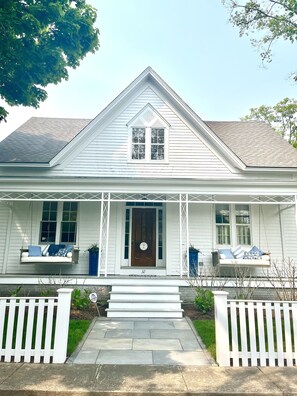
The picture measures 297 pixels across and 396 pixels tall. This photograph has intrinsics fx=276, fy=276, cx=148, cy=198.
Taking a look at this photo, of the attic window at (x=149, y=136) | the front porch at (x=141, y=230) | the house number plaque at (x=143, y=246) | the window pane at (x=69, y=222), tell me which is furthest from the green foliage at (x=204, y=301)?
the attic window at (x=149, y=136)

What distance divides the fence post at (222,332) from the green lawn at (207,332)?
0.41 m

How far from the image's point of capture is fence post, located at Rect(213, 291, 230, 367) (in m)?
4.20

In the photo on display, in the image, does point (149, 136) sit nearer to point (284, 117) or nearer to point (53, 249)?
point (53, 249)

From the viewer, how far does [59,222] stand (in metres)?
10.4

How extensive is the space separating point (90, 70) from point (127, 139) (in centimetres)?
350

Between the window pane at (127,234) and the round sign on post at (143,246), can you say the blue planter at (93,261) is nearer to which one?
the window pane at (127,234)

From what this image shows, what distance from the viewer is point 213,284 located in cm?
831

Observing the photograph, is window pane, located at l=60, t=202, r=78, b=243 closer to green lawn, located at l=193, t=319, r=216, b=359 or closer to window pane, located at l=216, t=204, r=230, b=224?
window pane, located at l=216, t=204, r=230, b=224

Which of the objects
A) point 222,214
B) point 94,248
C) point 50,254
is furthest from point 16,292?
point 222,214

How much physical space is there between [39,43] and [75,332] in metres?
9.54

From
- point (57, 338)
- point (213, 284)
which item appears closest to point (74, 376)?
point (57, 338)

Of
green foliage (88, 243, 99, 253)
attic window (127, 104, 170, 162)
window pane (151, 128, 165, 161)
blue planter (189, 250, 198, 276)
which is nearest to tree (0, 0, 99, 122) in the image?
attic window (127, 104, 170, 162)

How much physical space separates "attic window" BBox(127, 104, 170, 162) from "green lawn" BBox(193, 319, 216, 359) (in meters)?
6.18

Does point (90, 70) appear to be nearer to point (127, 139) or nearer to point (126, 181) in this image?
point (127, 139)
